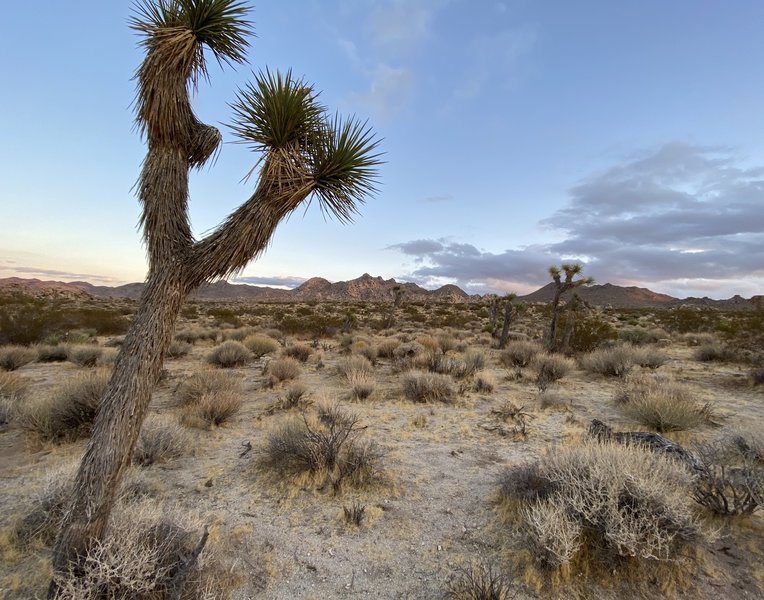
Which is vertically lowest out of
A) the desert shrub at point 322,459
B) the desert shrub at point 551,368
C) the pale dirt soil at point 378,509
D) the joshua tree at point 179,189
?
the pale dirt soil at point 378,509

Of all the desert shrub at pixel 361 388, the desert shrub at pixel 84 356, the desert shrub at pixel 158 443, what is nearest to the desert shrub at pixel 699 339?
the desert shrub at pixel 361 388

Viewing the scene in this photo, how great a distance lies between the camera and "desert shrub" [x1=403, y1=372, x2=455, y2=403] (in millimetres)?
8695

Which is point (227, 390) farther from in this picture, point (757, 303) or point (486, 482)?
point (757, 303)

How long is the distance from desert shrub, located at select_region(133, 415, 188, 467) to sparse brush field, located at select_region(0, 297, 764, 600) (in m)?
0.03

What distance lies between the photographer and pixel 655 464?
3836 millimetres

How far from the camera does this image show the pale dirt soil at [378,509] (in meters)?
3.19

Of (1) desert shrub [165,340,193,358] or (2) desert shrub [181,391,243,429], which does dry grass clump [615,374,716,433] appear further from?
(1) desert shrub [165,340,193,358]

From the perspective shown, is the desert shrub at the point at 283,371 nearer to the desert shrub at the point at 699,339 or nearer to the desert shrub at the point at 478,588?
the desert shrub at the point at 478,588

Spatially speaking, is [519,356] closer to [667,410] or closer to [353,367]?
[353,367]

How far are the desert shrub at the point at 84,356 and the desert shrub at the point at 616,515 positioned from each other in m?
12.7

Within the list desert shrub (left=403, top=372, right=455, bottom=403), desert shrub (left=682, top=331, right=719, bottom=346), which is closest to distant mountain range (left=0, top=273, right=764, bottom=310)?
desert shrub (left=682, top=331, right=719, bottom=346)

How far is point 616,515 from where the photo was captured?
10.4ft

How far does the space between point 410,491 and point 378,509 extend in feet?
1.93

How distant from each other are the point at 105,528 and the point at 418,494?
3158 millimetres
